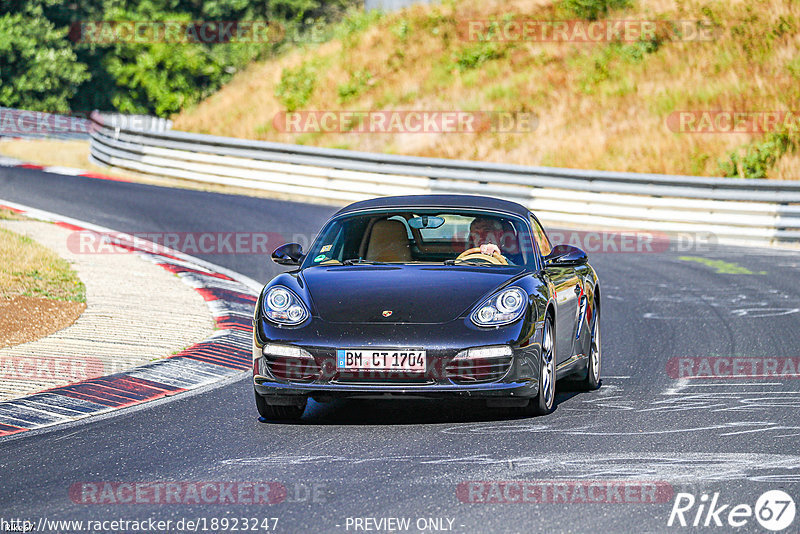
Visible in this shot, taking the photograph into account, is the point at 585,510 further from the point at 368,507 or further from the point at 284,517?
the point at 284,517

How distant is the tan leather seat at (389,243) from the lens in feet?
27.8

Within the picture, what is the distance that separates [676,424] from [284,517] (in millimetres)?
3057

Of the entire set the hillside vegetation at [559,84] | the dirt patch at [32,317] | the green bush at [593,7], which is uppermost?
the green bush at [593,7]

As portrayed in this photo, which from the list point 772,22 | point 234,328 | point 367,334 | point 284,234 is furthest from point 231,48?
point 367,334

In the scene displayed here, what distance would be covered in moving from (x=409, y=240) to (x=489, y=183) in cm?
1472

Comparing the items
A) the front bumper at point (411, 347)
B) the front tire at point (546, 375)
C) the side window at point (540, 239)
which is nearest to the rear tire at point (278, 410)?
the front bumper at point (411, 347)

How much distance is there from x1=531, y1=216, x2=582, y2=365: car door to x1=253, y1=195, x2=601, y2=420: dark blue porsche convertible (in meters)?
0.02

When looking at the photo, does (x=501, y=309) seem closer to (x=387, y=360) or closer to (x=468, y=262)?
(x=387, y=360)

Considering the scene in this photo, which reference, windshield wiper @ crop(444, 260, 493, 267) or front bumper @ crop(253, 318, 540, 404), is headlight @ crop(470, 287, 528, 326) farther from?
windshield wiper @ crop(444, 260, 493, 267)

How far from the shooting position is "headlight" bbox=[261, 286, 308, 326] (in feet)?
24.4

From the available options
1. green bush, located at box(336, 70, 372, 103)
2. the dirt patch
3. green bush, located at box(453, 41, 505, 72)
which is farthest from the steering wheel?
green bush, located at box(336, 70, 372, 103)

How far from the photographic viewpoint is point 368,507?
5418 mm

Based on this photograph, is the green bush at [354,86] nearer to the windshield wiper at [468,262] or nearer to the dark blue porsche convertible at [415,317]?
the dark blue porsche convertible at [415,317]

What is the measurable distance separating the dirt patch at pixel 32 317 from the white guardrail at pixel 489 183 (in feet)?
39.7
